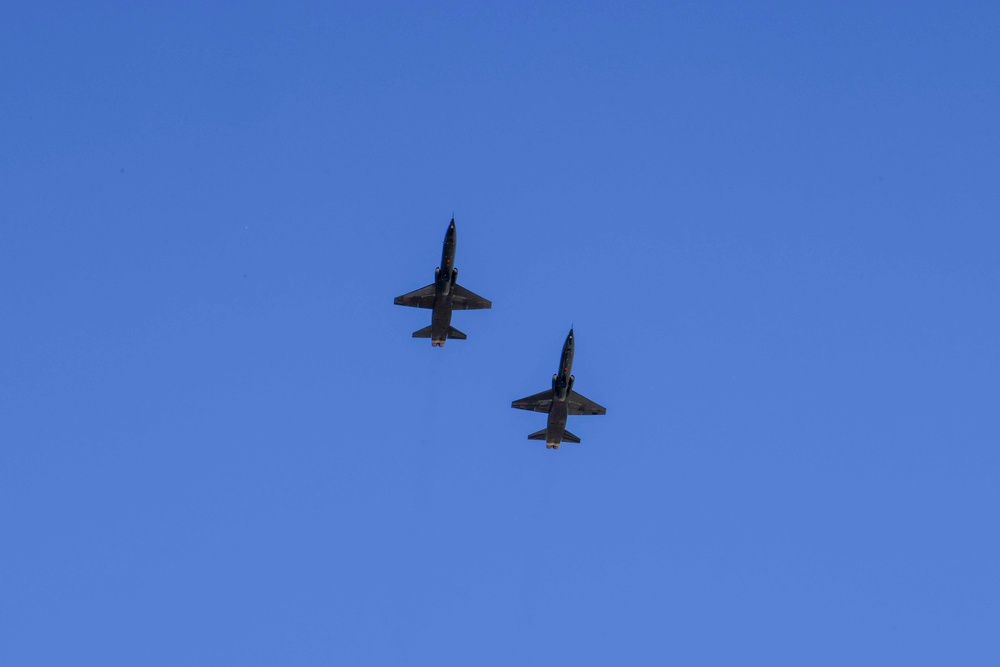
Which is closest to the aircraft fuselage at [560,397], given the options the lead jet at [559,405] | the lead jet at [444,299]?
the lead jet at [559,405]

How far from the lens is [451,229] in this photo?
13262cm

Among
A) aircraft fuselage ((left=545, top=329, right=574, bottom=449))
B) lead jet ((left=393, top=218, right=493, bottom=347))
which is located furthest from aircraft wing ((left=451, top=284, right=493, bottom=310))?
aircraft fuselage ((left=545, top=329, right=574, bottom=449))

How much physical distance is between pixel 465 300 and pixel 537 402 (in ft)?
30.2

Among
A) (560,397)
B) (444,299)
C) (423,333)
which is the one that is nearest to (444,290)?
(444,299)

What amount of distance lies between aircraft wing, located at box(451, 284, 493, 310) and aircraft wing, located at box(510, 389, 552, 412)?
24.5 ft

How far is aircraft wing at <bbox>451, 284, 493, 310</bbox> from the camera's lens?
138 metres

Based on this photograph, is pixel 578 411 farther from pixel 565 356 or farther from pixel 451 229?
pixel 451 229

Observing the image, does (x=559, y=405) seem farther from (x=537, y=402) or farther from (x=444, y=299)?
(x=444, y=299)

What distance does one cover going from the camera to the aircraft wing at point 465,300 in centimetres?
13788

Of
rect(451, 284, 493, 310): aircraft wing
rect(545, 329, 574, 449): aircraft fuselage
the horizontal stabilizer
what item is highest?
rect(451, 284, 493, 310): aircraft wing

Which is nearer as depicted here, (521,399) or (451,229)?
(451,229)

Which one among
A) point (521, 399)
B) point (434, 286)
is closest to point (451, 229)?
point (434, 286)

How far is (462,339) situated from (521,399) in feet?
20.0

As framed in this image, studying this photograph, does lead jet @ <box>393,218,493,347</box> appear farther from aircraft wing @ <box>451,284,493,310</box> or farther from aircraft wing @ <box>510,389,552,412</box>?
aircraft wing @ <box>510,389,552,412</box>
